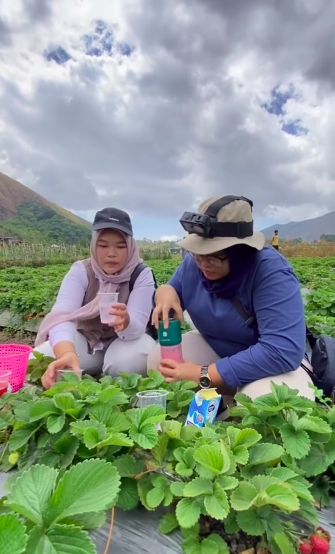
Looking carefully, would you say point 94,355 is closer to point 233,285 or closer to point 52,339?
point 52,339

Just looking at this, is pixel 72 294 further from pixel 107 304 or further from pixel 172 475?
pixel 172 475

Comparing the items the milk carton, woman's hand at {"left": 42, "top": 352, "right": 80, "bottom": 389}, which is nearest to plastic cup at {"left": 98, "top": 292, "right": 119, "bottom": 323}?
woman's hand at {"left": 42, "top": 352, "right": 80, "bottom": 389}

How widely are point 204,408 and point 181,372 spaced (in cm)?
49

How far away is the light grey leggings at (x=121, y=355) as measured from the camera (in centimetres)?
298

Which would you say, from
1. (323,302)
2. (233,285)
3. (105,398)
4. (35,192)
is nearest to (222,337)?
(233,285)

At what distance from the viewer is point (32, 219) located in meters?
106

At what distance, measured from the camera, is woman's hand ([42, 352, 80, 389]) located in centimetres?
235

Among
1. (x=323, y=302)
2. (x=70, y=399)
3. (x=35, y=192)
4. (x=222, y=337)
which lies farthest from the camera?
(x=35, y=192)

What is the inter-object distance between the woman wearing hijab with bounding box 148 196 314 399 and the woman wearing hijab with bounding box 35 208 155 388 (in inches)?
25.1

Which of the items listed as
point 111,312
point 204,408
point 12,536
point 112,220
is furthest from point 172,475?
point 112,220

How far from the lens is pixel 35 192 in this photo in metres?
140

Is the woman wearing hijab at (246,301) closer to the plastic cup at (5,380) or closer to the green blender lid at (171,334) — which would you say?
the green blender lid at (171,334)

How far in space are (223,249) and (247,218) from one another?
0.21m

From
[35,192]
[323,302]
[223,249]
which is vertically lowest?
[323,302]
